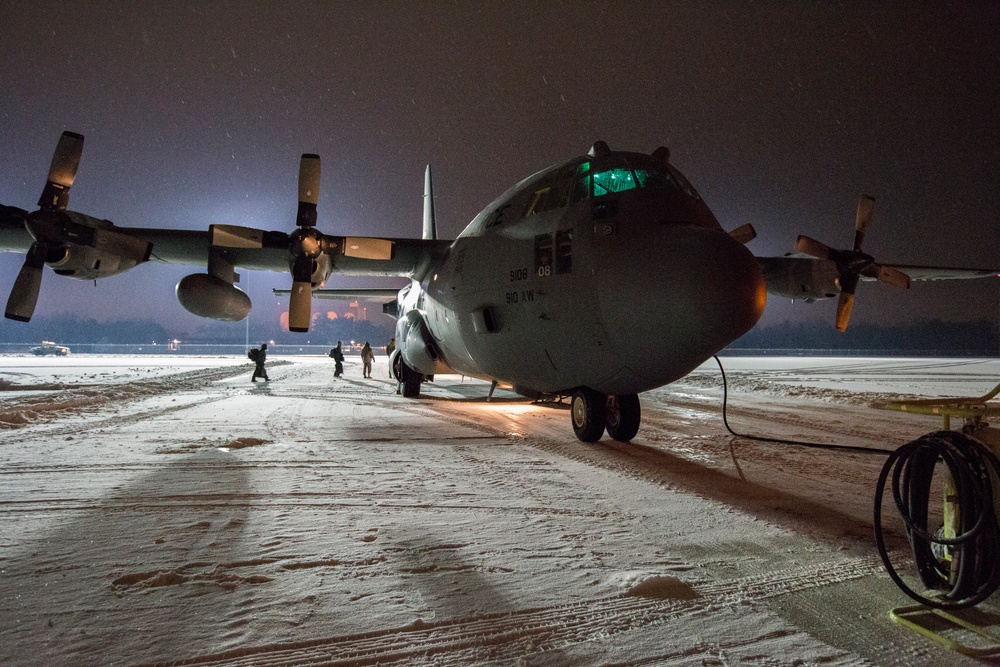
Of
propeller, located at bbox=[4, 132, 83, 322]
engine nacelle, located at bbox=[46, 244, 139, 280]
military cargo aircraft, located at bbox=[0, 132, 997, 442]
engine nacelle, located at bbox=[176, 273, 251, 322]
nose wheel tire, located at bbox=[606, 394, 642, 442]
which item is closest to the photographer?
military cargo aircraft, located at bbox=[0, 132, 997, 442]

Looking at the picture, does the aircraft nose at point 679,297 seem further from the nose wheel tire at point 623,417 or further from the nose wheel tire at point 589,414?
the nose wheel tire at point 623,417

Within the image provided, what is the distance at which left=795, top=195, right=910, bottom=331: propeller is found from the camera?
36.2 ft

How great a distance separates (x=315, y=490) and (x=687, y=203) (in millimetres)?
5516

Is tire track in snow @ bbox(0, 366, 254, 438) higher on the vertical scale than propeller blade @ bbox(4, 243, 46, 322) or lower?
lower

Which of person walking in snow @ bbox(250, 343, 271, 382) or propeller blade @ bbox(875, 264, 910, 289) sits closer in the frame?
propeller blade @ bbox(875, 264, 910, 289)

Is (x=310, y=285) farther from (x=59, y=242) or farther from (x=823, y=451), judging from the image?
(x=823, y=451)

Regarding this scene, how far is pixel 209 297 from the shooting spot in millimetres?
10906

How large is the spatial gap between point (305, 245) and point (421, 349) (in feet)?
11.6

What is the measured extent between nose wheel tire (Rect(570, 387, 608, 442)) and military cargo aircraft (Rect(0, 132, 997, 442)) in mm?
23

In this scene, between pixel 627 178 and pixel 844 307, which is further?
pixel 844 307

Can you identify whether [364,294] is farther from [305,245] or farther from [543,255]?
[543,255]

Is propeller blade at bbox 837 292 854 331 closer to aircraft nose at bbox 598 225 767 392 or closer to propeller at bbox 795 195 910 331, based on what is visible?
propeller at bbox 795 195 910 331

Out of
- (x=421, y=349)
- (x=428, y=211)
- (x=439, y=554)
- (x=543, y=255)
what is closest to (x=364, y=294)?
(x=428, y=211)

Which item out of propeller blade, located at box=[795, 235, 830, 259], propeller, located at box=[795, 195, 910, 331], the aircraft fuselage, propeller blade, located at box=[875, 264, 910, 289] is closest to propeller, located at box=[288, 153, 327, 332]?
the aircraft fuselage
